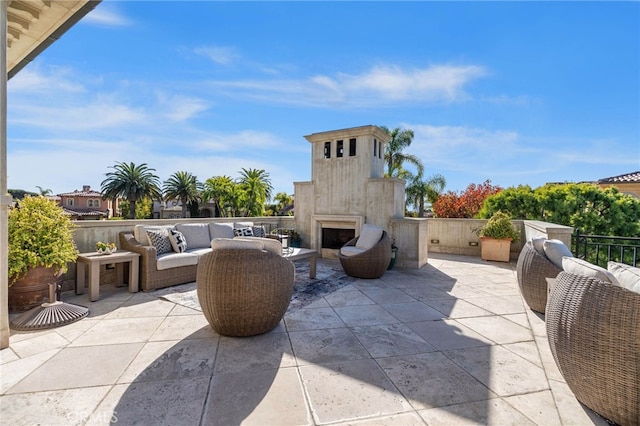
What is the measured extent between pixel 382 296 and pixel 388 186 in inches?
116

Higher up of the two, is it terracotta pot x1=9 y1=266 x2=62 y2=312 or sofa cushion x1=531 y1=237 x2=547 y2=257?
sofa cushion x1=531 y1=237 x2=547 y2=257

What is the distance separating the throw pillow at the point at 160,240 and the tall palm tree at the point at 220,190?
2236 cm

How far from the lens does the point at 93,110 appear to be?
319 inches

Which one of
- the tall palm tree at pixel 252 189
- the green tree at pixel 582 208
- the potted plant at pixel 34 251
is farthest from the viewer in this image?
the tall palm tree at pixel 252 189

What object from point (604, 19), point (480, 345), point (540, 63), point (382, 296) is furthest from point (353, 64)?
point (480, 345)

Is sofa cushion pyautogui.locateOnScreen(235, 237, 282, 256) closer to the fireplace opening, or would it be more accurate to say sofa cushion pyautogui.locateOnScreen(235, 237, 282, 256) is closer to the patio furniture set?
the patio furniture set

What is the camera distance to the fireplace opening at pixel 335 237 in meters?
7.12

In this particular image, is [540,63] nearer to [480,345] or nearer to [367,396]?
[480,345]

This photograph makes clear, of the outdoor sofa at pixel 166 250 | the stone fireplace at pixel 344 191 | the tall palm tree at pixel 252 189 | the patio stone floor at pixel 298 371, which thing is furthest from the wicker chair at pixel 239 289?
the tall palm tree at pixel 252 189

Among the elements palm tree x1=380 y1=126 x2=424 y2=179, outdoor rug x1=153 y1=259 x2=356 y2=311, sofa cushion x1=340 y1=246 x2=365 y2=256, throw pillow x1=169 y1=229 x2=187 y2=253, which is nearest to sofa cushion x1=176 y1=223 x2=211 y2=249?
throw pillow x1=169 y1=229 x2=187 y2=253

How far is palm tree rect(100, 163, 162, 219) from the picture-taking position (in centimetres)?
2330

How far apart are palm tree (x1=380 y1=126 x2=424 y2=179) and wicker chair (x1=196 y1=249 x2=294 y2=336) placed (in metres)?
15.3

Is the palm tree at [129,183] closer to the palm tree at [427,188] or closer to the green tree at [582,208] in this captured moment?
the palm tree at [427,188]

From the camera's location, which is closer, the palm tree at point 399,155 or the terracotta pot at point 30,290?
the terracotta pot at point 30,290
